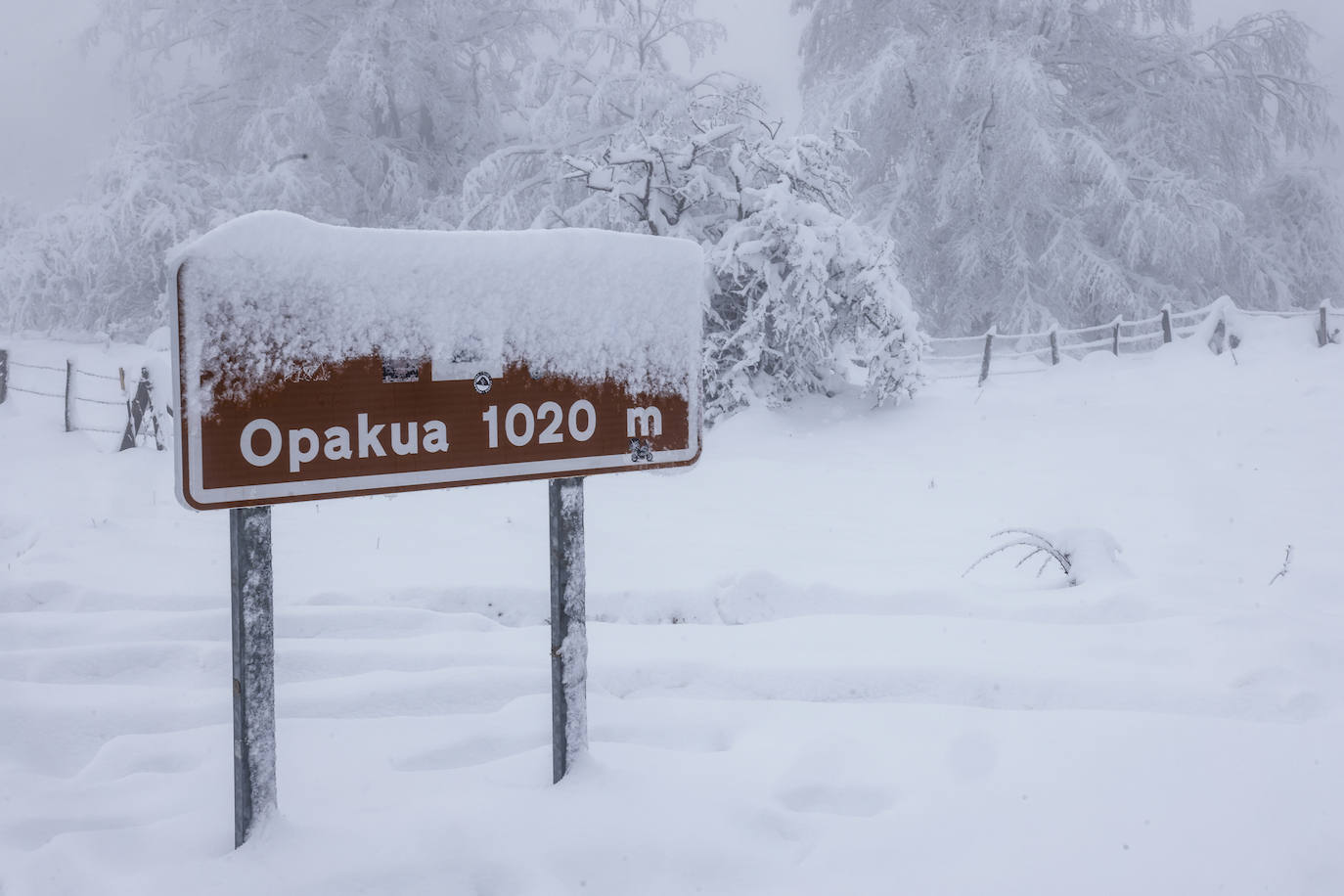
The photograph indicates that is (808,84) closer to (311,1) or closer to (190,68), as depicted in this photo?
(311,1)

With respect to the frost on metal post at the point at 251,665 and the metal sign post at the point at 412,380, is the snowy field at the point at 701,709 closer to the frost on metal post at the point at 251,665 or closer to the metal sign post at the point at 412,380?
the frost on metal post at the point at 251,665

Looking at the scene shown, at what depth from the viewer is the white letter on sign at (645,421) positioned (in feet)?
8.18

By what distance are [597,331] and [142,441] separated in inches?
451

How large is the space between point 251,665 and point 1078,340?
18.6 m

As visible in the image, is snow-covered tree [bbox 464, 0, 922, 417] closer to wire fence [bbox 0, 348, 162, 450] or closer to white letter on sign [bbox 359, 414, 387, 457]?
wire fence [bbox 0, 348, 162, 450]

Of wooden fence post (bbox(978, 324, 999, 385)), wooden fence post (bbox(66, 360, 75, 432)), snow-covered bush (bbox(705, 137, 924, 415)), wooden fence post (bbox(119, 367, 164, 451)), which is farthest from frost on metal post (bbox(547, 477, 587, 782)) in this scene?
wooden fence post (bbox(66, 360, 75, 432))

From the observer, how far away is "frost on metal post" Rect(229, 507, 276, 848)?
6.72 ft

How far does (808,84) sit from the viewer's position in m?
19.6

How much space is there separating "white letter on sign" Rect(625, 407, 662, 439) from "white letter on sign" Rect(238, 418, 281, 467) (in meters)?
0.92

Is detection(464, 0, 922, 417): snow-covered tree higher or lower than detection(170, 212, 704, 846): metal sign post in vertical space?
higher

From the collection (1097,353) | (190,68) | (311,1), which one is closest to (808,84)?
(1097,353)

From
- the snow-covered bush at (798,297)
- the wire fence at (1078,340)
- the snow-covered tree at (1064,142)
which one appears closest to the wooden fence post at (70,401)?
the snow-covered bush at (798,297)

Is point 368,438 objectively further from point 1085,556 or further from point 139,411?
point 139,411

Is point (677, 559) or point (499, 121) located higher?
point (499, 121)
